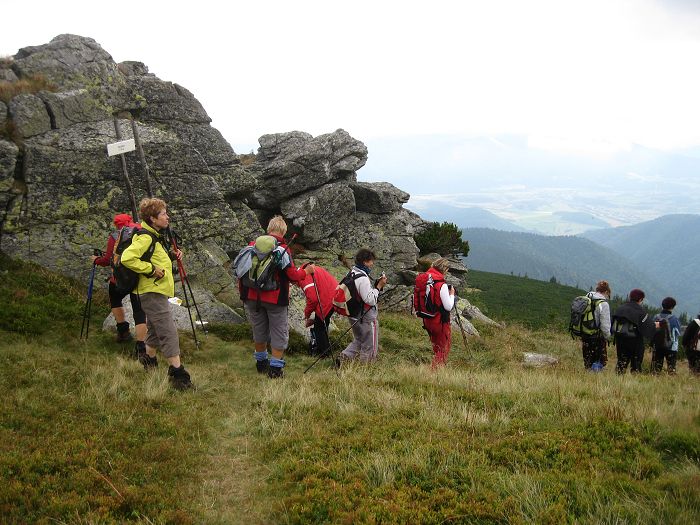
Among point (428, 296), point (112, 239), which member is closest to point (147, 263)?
point (112, 239)

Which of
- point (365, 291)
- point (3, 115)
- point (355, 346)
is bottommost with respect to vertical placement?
point (355, 346)

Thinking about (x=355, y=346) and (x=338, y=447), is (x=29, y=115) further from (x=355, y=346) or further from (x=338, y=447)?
(x=338, y=447)

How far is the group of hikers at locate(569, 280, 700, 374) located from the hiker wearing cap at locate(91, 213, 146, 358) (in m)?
10.7

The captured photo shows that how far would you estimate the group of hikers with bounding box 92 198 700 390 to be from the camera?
8547 millimetres

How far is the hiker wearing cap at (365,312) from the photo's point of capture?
33.6 ft

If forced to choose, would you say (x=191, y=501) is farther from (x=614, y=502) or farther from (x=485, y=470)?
(x=614, y=502)

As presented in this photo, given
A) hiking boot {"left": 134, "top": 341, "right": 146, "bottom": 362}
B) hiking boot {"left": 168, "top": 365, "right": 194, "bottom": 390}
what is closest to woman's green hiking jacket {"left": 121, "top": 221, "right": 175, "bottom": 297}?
hiking boot {"left": 168, "top": 365, "right": 194, "bottom": 390}

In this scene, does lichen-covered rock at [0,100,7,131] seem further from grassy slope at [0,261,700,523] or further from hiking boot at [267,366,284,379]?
hiking boot at [267,366,284,379]

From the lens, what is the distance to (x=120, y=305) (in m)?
11.0

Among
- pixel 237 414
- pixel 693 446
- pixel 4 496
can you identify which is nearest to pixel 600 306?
pixel 693 446

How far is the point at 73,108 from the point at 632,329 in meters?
18.3

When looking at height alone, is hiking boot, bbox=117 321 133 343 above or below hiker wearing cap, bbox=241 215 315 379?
below

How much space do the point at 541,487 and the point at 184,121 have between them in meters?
17.8

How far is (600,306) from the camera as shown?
480 inches
